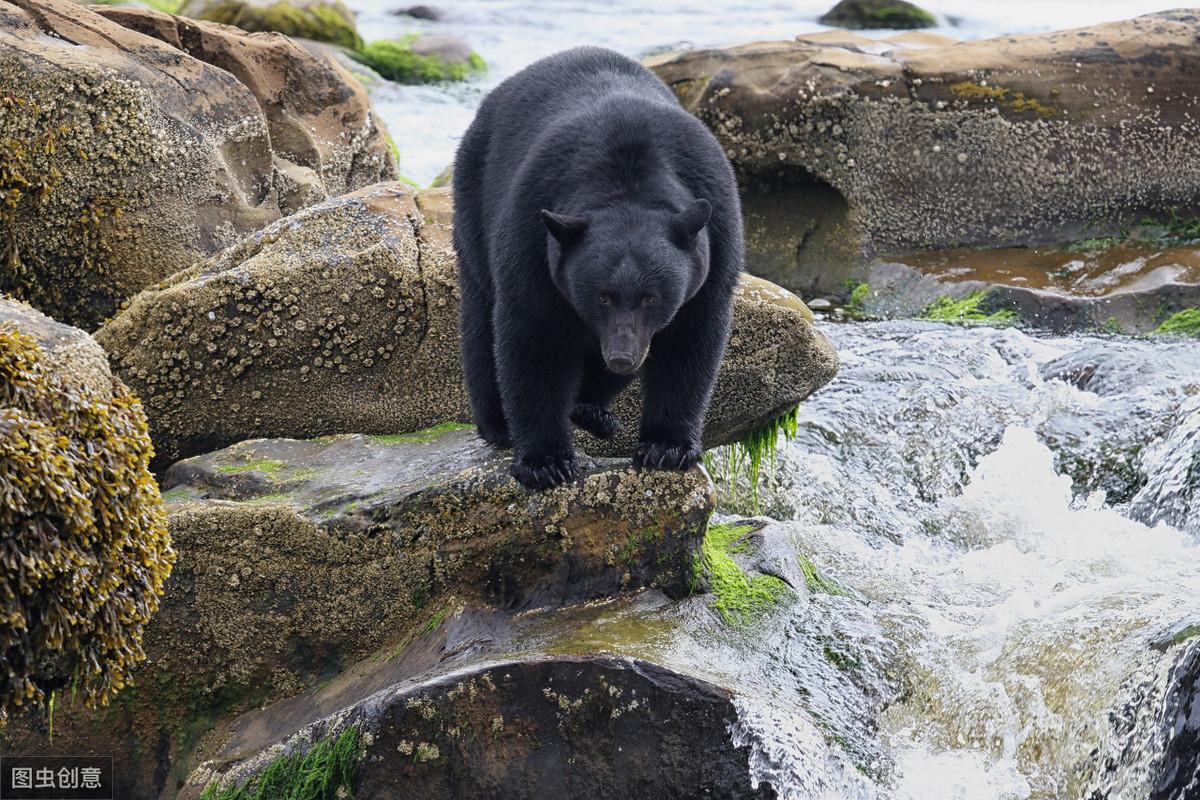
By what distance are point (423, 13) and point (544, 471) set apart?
24395mm

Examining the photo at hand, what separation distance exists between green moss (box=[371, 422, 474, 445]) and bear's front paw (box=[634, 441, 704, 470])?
151cm

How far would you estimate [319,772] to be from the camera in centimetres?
517

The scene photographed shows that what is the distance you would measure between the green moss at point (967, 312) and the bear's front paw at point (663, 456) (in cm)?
544

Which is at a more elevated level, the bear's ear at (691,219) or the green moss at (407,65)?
the bear's ear at (691,219)

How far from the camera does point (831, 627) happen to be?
609cm

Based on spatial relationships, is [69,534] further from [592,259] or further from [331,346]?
[331,346]

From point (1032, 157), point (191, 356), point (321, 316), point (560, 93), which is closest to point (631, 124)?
point (560, 93)

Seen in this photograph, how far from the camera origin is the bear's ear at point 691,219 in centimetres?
527

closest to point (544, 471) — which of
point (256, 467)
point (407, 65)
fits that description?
point (256, 467)

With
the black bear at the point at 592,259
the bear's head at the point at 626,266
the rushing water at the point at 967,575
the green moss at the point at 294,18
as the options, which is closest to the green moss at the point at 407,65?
the green moss at the point at 294,18

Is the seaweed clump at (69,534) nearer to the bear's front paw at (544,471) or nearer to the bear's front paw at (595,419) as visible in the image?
the bear's front paw at (544,471)

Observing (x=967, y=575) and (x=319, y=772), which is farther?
(x=967, y=575)

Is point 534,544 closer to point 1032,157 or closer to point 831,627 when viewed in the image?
point 831,627

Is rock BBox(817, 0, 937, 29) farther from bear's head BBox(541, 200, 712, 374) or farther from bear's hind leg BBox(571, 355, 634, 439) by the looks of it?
bear's head BBox(541, 200, 712, 374)
